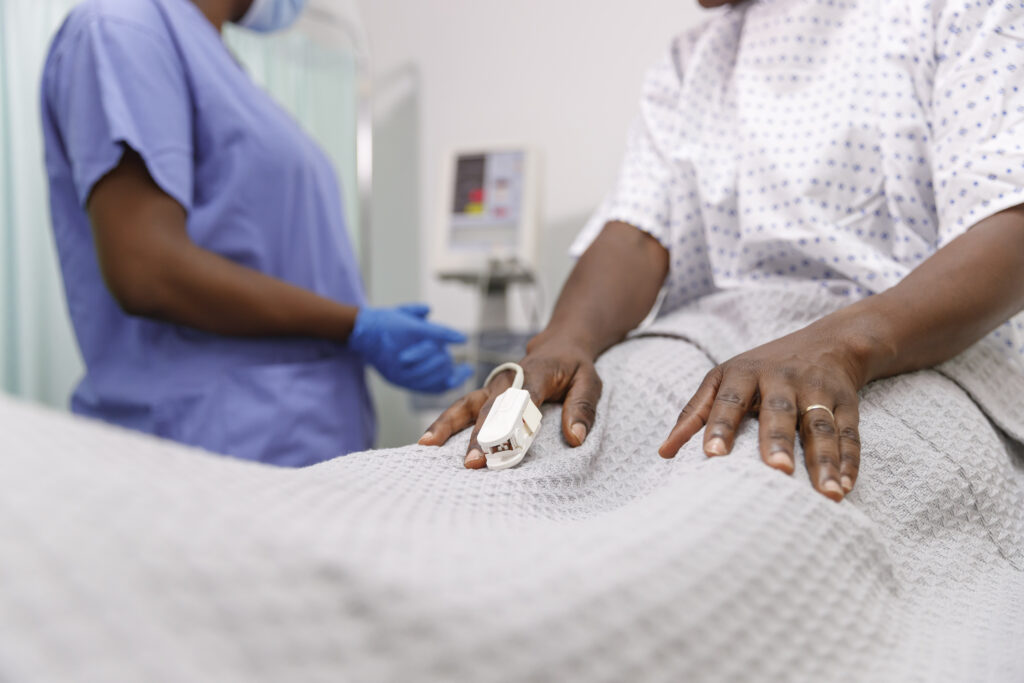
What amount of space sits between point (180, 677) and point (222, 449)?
2.75ft

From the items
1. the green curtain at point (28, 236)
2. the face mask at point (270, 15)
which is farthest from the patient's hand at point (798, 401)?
the green curtain at point (28, 236)

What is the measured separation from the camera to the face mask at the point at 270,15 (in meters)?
1.25

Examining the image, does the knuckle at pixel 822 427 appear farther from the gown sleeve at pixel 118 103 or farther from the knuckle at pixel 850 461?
the gown sleeve at pixel 118 103

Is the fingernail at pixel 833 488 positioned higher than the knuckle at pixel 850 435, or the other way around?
the fingernail at pixel 833 488

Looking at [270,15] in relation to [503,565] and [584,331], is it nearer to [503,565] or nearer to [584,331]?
[584,331]

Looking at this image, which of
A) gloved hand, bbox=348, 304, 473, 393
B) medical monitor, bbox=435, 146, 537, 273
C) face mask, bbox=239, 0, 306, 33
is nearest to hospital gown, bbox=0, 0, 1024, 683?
gloved hand, bbox=348, 304, 473, 393

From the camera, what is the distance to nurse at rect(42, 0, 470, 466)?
89 cm

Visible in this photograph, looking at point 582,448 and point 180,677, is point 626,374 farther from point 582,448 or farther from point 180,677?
point 180,677

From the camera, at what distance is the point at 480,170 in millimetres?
1884

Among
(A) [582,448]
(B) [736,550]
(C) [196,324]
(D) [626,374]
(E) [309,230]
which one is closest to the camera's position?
(B) [736,550]

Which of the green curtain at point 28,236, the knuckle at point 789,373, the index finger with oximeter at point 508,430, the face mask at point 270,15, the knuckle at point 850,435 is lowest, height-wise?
the green curtain at point 28,236

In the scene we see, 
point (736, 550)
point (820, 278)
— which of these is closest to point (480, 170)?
point (820, 278)

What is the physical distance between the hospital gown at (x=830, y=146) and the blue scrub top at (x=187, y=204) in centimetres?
47

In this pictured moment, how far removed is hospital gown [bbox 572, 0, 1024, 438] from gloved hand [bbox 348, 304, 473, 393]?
1.07ft
